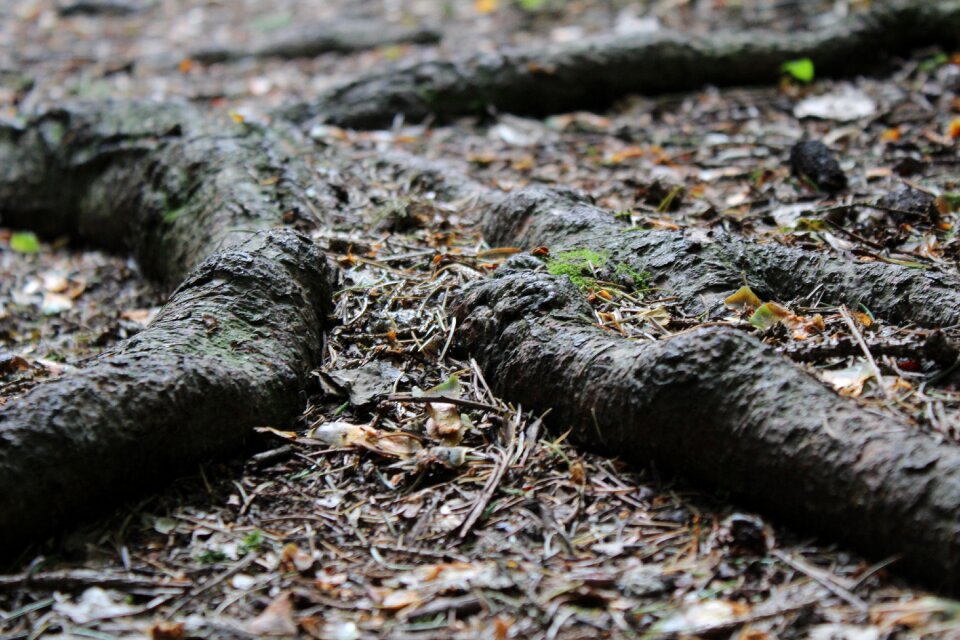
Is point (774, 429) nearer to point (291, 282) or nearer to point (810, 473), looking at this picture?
point (810, 473)

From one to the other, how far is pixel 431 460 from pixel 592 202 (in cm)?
156

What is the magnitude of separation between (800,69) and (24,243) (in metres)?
4.55

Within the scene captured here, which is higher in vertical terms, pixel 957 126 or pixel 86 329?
pixel 957 126

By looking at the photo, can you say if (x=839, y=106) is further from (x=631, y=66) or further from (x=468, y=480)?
(x=468, y=480)

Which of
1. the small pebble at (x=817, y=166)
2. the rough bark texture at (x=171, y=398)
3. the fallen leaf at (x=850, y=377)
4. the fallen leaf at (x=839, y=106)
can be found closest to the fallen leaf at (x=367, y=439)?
the rough bark texture at (x=171, y=398)

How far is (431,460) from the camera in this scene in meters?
2.22

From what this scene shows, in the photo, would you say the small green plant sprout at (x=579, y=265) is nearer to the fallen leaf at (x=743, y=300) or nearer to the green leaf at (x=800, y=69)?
the fallen leaf at (x=743, y=300)

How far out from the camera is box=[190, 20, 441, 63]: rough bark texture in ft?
21.9

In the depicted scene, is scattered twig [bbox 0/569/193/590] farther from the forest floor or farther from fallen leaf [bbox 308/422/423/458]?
fallen leaf [bbox 308/422/423/458]

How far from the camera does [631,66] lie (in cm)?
537

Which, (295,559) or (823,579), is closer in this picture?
(823,579)

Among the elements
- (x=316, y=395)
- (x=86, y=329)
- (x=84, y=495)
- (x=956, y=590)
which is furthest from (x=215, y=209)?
(x=956, y=590)

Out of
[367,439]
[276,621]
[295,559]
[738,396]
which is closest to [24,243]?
[367,439]

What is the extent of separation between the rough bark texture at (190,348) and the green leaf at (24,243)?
74 cm
